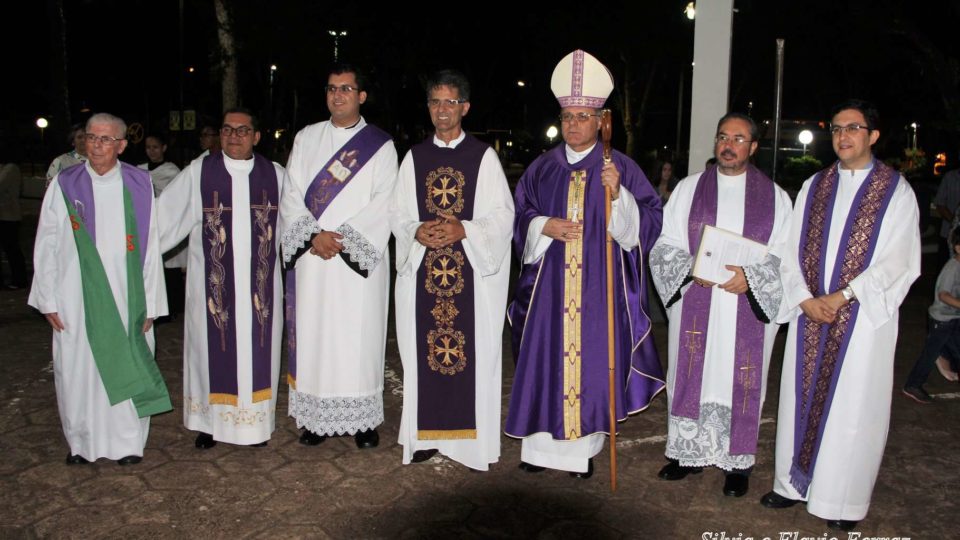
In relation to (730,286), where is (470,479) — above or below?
below

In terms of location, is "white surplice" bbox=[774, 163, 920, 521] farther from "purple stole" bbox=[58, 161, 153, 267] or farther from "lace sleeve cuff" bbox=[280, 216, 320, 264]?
"purple stole" bbox=[58, 161, 153, 267]

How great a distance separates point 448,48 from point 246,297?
30435mm

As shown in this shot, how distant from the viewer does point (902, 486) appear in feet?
15.8

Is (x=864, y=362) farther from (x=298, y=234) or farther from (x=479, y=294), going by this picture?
(x=298, y=234)

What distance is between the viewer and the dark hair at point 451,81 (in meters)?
4.84

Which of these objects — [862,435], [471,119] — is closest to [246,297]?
[862,435]

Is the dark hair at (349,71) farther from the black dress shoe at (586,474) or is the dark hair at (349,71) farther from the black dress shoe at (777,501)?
the black dress shoe at (777,501)

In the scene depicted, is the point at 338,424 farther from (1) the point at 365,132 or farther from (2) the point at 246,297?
(1) the point at 365,132

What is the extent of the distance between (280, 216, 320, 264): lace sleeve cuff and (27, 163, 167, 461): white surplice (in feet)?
2.90

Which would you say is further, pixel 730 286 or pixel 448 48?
pixel 448 48

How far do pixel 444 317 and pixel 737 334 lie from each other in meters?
1.61

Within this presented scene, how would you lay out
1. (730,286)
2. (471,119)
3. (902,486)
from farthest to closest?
(471,119) < (902,486) < (730,286)

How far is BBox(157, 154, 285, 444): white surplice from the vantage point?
17.1 feet

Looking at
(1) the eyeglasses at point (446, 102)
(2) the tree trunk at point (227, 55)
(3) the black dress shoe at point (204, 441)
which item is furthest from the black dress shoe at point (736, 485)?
(2) the tree trunk at point (227, 55)
